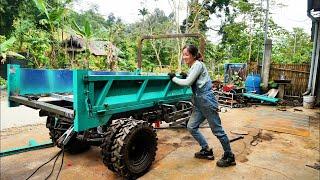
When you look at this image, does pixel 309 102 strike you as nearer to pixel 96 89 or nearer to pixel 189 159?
pixel 189 159

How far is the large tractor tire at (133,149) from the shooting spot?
3463 millimetres

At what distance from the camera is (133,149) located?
12.5 ft

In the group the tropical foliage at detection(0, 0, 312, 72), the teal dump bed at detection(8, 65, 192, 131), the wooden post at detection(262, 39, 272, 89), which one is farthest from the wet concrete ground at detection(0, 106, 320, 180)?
the wooden post at detection(262, 39, 272, 89)

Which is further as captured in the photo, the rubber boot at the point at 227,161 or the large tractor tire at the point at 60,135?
the large tractor tire at the point at 60,135

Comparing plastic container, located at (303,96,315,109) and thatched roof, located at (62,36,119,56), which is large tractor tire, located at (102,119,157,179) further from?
thatched roof, located at (62,36,119,56)

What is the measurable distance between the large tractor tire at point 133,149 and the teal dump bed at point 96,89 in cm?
29

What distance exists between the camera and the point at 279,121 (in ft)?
26.1

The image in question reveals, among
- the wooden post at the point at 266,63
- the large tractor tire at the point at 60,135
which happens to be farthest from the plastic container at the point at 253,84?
the large tractor tire at the point at 60,135

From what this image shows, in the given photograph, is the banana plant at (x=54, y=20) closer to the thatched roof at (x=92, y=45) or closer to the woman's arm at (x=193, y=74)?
the thatched roof at (x=92, y=45)

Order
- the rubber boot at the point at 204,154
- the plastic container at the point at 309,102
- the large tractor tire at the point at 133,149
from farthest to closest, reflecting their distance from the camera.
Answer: the plastic container at the point at 309,102 < the rubber boot at the point at 204,154 < the large tractor tire at the point at 133,149

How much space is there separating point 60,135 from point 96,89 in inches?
57.5

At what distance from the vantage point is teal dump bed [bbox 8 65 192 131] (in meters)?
3.17

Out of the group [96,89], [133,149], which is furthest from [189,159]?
[96,89]

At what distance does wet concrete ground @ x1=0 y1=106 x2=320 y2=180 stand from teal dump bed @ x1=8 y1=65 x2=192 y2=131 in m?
0.93
